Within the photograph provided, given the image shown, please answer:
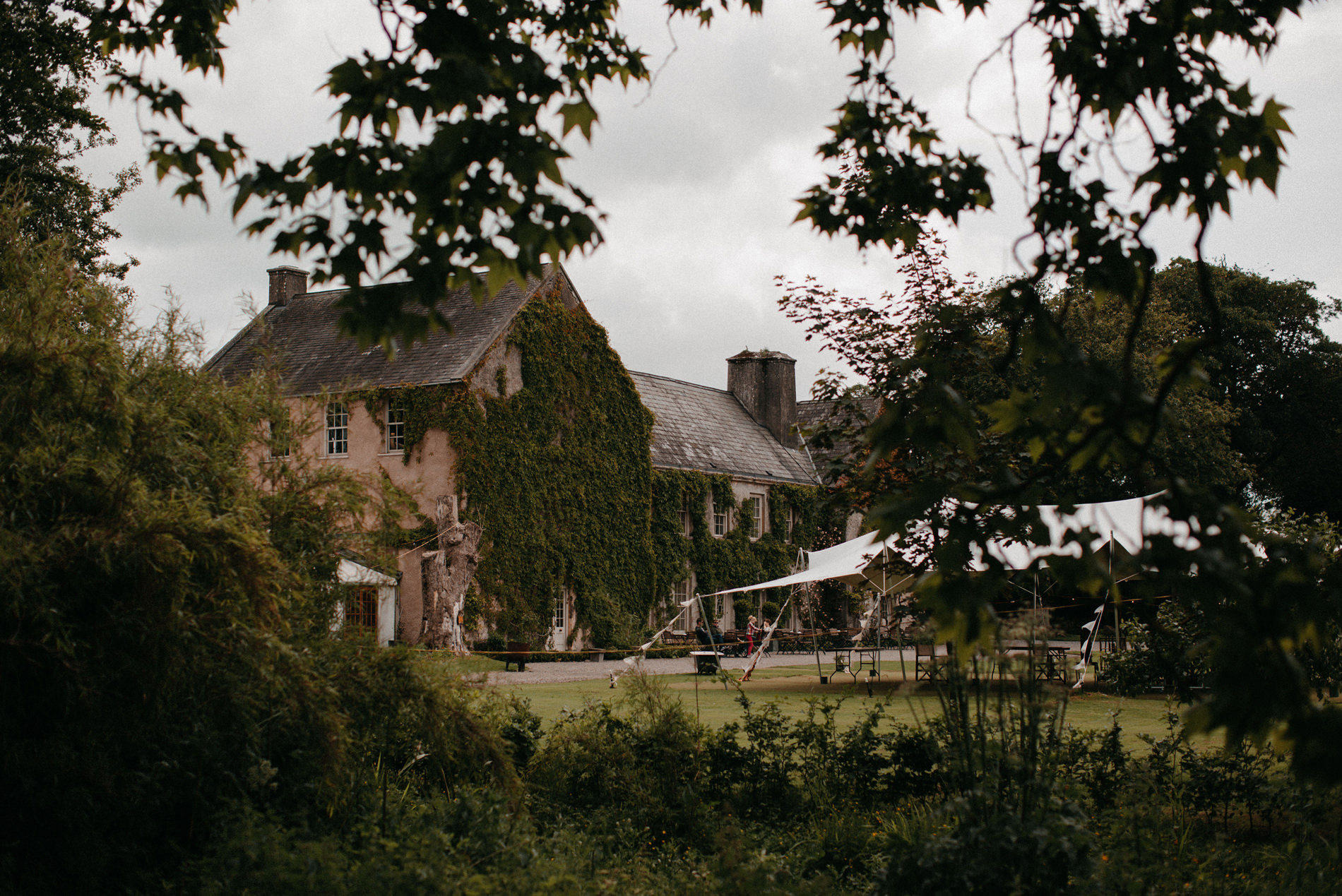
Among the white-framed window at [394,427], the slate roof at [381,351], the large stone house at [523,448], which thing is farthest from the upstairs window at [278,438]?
the white-framed window at [394,427]

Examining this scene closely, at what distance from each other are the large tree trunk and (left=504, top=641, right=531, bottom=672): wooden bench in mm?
1112

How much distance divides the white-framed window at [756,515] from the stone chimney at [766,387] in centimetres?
490

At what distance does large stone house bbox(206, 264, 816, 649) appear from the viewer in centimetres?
2797

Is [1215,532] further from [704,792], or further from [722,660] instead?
[722,660]

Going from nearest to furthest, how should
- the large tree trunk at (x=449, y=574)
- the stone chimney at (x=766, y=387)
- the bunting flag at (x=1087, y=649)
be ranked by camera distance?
the bunting flag at (x=1087, y=649) → the large tree trunk at (x=449, y=574) → the stone chimney at (x=766, y=387)

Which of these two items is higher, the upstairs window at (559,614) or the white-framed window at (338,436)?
the white-framed window at (338,436)

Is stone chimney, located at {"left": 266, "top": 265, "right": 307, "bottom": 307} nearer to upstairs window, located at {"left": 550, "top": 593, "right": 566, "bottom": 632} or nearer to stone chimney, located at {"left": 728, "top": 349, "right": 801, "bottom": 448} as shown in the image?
upstairs window, located at {"left": 550, "top": 593, "right": 566, "bottom": 632}

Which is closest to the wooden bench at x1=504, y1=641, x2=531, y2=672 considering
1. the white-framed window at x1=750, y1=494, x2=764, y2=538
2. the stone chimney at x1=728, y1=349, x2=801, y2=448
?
the white-framed window at x1=750, y1=494, x2=764, y2=538

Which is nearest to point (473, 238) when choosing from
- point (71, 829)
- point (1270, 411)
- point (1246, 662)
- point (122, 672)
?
point (1246, 662)

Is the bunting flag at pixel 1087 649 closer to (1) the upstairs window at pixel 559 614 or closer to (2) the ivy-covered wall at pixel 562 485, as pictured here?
(2) the ivy-covered wall at pixel 562 485

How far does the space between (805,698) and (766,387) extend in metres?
34.1

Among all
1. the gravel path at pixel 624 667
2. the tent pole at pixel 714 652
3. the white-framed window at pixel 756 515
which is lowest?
the gravel path at pixel 624 667

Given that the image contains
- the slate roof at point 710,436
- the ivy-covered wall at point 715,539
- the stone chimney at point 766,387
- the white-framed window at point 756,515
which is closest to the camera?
the ivy-covered wall at point 715,539

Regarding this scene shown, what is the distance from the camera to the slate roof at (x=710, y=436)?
1427 inches
